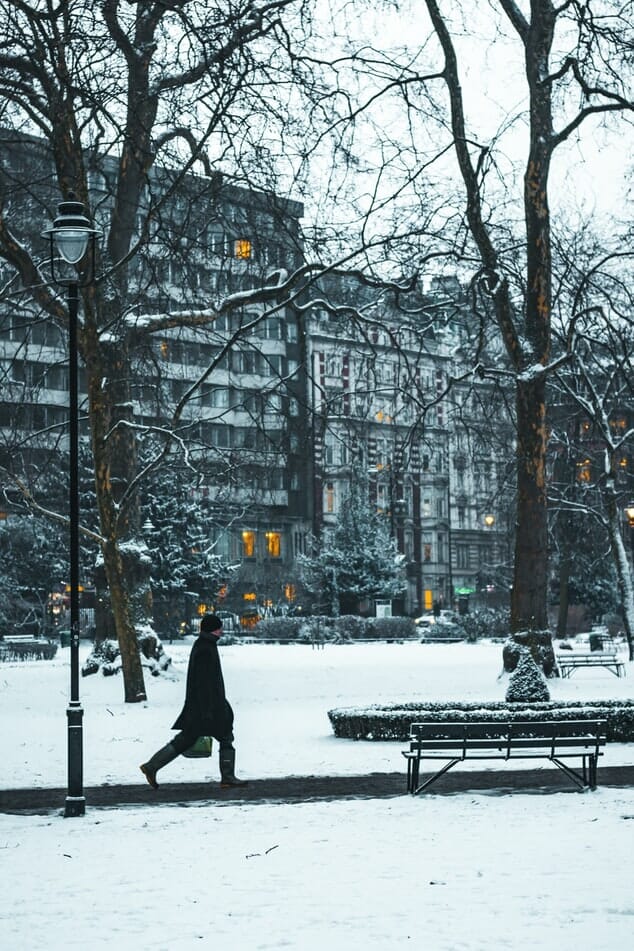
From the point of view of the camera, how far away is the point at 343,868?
30.9ft

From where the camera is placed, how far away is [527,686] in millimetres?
22438

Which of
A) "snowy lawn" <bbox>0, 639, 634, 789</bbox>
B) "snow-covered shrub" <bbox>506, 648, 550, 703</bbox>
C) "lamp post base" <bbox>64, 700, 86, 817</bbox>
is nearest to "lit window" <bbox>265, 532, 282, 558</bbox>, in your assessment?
"snowy lawn" <bbox>0, 639, 634, 789</bbox>

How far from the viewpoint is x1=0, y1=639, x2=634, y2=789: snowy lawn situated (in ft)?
53.3

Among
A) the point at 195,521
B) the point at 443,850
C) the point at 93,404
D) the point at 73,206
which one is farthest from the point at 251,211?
the point at 195,521

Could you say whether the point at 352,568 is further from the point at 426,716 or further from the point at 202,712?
the point at 202,712

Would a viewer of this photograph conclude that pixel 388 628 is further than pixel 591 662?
Yes

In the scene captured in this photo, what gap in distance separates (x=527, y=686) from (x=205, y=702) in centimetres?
995

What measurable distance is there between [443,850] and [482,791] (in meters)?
3.68

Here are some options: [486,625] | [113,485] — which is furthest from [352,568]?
[113,485]

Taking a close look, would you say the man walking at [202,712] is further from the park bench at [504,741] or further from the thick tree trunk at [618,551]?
the thick tree trunk at [618,551]

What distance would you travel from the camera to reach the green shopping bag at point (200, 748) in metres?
13.8

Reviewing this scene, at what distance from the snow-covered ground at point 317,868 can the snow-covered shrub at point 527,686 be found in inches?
182

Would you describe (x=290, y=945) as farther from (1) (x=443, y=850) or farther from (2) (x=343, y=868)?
(1) (x=443, y=850)

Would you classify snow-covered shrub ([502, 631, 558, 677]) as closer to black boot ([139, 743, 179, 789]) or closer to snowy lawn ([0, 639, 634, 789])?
snowy lawn ([0, 639, 634, 789])
